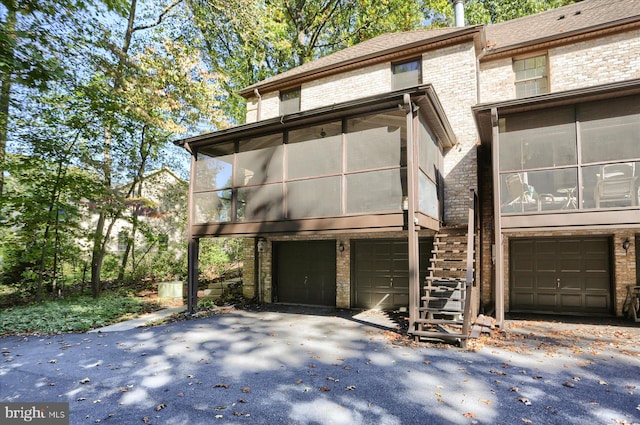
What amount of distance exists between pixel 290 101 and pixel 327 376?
34.3ft

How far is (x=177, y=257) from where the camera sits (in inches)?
716

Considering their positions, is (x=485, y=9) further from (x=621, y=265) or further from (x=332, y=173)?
(x=332, y=173)

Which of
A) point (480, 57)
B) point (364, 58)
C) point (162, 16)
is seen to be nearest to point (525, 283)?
point (480, 57)

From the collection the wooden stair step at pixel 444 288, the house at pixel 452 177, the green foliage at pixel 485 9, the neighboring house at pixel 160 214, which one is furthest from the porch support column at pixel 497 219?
the green foliage at pixel 485 9

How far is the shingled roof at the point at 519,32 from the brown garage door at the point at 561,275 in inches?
220

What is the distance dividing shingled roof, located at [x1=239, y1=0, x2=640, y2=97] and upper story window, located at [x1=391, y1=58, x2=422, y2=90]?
1.74 feet

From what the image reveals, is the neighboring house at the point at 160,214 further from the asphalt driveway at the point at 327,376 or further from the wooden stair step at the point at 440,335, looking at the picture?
the wooden stair step at the point at 440,335

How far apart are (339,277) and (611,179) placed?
23.1ft

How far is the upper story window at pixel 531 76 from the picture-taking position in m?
9.82

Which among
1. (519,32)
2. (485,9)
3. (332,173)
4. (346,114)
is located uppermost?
(485,9)

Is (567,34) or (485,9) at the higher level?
(485,9)

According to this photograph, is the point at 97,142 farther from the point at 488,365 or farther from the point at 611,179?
the point at 611,179

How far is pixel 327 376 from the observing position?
4.77 m

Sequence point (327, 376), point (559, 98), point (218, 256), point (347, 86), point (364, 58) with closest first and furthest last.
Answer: point (327, 376), point (559, 98), point (364, 58), point (347, 86), point (218, 256)
